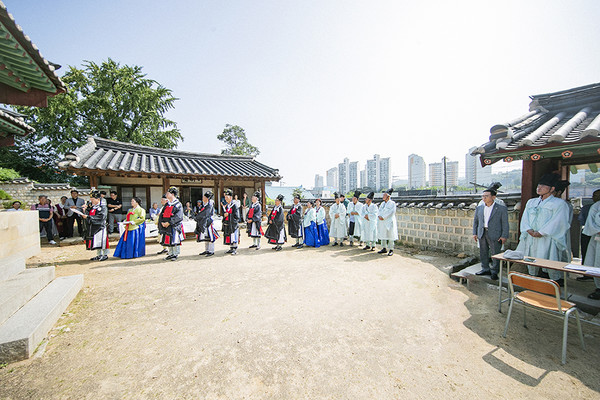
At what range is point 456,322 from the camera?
11.3ft

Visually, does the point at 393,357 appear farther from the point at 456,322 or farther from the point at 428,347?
the point at 456,322

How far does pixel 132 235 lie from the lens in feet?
22.2

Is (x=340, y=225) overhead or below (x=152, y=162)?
below

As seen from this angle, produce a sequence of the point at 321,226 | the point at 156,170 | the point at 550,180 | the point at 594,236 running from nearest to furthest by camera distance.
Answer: the point at 594,236 < the point at 550,180 < the point at 321,226 < the point at 156,170

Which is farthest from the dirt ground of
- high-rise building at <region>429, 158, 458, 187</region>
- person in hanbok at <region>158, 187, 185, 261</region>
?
high-rise building at <region>429, 158, 458, 187</region>

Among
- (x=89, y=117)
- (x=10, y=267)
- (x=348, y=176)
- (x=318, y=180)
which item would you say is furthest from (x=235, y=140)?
(x=318, y=180)

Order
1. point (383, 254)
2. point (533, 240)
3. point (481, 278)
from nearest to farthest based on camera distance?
point (533, 240) → point (481, 278) → point (383, 254)

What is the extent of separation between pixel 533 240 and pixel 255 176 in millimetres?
10935

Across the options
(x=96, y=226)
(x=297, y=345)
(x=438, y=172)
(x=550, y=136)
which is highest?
(x=438, y=172)

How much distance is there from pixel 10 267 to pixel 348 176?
183ft

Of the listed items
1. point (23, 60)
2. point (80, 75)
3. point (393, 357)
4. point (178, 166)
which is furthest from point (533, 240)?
point (80, 75)

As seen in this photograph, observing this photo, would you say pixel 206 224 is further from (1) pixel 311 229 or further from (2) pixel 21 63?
(2) pixel 21 63

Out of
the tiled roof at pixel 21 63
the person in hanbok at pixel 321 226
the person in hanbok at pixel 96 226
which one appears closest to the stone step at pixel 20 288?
the person in hanbok at pixel 96 226

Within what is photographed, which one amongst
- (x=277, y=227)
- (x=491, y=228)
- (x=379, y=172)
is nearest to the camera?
(x=491, y=228)
